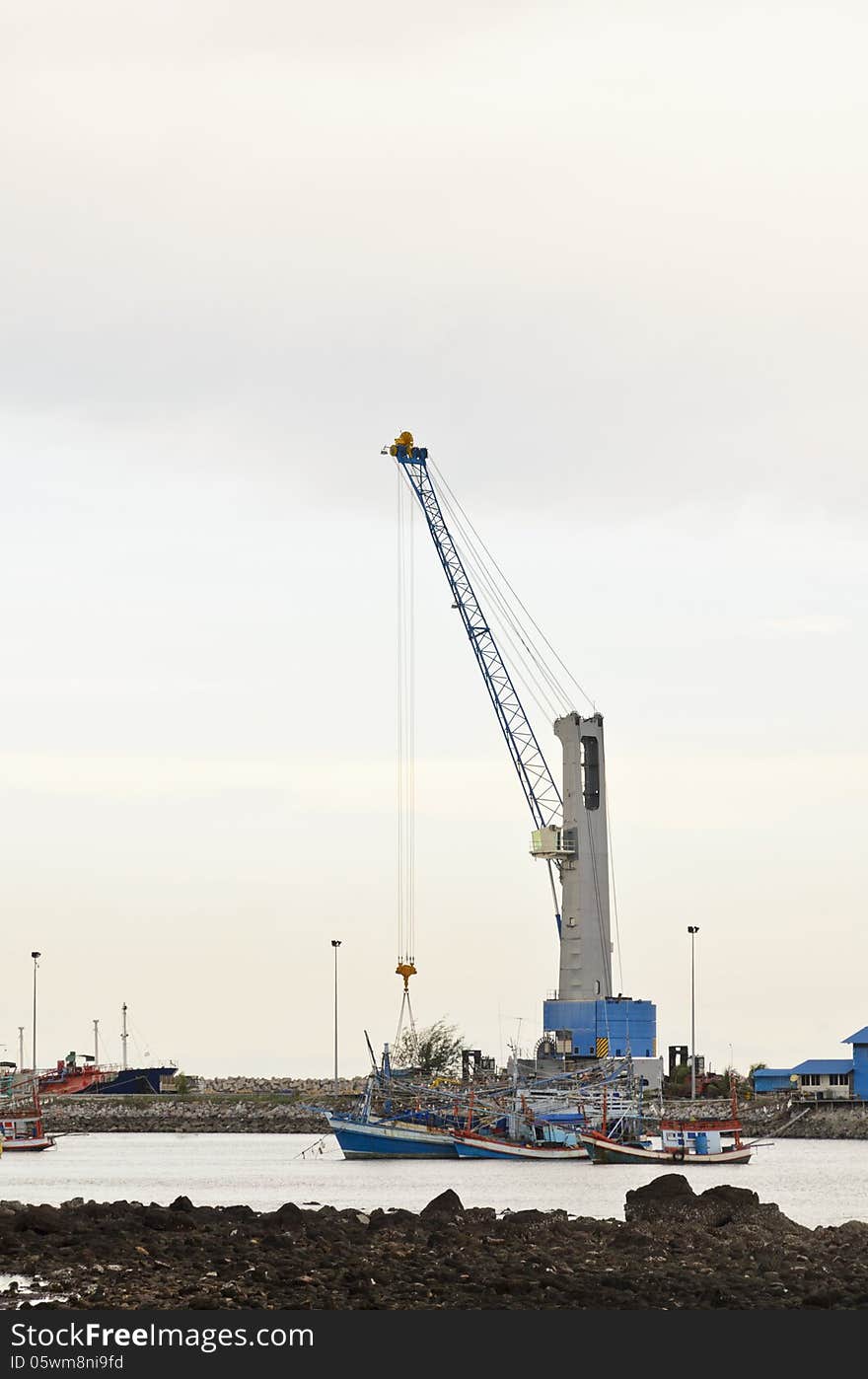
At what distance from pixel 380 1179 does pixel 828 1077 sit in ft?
219

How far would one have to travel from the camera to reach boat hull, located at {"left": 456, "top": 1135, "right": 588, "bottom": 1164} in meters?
105

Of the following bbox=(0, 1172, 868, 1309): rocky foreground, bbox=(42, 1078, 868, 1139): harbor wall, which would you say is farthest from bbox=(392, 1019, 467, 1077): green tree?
bbox=(0, 1172, 868, 1309): rocky foreground

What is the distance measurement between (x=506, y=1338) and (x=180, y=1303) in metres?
6.33

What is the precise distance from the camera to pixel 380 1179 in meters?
86.7

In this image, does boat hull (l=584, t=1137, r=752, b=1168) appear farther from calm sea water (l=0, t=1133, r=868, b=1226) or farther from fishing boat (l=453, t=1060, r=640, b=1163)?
fishing boat (l=453, t=1060, r=640, b=1163)

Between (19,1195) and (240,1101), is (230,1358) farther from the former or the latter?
(240,1101)

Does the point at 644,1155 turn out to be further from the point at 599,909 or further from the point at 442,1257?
the point at 442,1257

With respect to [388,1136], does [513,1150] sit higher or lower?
lower

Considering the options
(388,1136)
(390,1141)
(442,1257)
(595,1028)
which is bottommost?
(390,1141)

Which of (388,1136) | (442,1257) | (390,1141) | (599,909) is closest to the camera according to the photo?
(442,1257)

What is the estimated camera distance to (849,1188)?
78.8 meters

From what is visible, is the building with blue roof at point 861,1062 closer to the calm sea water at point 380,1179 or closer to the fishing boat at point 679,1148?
the calm sea water at point 380,1179

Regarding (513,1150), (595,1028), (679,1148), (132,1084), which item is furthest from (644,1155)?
(132,1084)

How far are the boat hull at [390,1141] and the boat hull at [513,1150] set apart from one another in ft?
2.64
